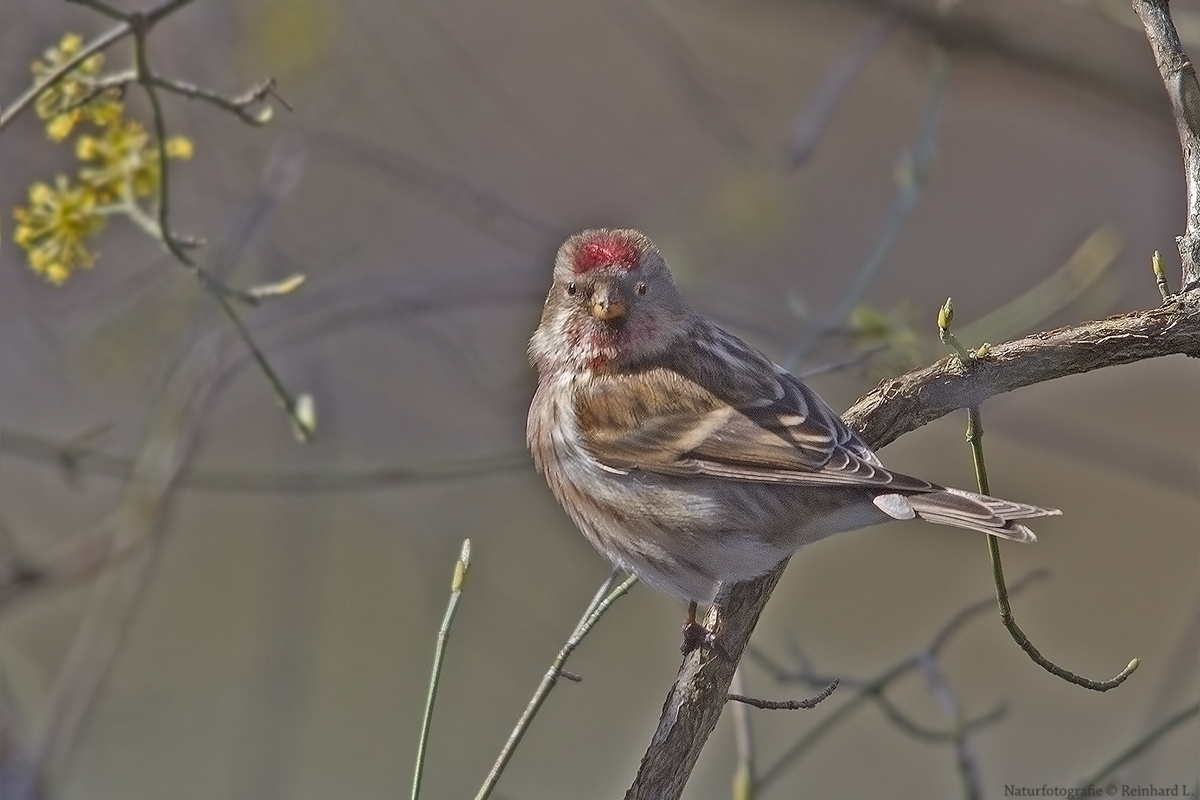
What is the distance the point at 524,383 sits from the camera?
4.84 meters

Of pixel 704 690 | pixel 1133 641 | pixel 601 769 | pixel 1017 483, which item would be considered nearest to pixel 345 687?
pixel 601 769

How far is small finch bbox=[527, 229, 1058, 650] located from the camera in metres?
3.68

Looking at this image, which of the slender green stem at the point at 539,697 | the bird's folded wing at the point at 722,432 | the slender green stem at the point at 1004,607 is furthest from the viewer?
the bird's folded wing at the point at 722,432

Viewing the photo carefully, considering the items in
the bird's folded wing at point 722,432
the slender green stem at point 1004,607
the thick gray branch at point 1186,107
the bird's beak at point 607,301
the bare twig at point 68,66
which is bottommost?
the bird's folded wing at point 722,432

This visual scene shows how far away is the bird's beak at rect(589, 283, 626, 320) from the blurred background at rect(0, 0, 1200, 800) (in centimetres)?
56

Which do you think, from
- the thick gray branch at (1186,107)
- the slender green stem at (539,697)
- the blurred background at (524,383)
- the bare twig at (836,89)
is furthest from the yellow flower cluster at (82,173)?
the thick gray branch at (1186,107)

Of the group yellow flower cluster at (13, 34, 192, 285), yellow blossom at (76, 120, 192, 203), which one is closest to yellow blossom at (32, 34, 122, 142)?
yellow flower cluster at (13, 34, 192, 285)

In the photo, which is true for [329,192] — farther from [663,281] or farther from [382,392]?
[663,281]

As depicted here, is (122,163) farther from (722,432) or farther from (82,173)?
(722,432)

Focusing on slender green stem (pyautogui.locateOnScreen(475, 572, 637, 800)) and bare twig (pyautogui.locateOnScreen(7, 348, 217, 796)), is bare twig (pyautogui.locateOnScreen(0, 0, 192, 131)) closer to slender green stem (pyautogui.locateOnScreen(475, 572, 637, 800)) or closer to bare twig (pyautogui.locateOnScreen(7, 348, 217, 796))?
bare twig (pyautogui.locateOnScreen(7, 348, 217, 796))

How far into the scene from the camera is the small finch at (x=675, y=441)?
12.1 feet

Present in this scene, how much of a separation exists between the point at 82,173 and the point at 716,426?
5.81 ft

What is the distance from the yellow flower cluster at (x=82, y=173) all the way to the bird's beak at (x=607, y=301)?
1221mm

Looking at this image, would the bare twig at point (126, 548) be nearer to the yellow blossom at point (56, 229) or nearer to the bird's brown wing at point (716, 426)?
the yellow blossom at point (56, 229)
